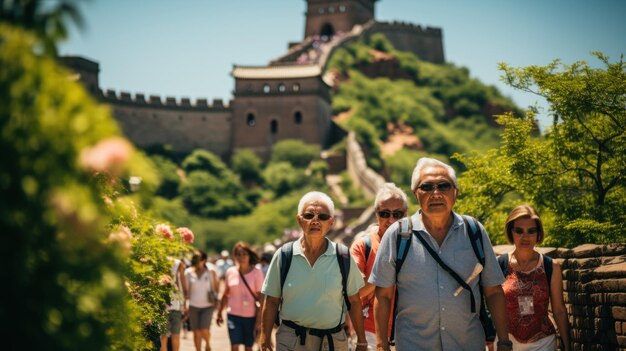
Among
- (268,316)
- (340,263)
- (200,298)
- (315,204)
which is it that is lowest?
(200,298)

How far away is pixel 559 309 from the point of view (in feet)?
19.4

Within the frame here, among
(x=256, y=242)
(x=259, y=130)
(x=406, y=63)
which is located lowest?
(x=256, y=242)

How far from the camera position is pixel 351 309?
6.03 m

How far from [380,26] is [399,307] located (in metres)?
78.5

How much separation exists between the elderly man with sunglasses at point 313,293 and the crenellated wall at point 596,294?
1.78 meters

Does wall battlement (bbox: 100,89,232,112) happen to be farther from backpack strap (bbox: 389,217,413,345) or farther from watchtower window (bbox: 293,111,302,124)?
backpack strap (bbox: 389,217,413,345)

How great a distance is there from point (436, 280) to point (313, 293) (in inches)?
42.5

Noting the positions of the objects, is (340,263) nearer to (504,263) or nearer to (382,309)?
A: (382,309)

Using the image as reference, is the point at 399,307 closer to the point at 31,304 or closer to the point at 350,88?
the point at 31,304

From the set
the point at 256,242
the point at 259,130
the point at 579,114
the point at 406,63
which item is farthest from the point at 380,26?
A: the point at 579,114

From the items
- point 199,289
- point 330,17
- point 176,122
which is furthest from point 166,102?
point 199,289

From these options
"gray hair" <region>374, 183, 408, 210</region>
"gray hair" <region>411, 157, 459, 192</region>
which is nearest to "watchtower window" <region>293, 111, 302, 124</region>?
"gray hair" <region>374, 183, 408, 210</region>

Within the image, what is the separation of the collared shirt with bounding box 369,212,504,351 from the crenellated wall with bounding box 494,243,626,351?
140 centimetres

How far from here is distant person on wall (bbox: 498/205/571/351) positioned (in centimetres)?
596
